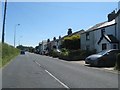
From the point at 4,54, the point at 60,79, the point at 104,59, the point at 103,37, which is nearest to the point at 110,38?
the point at 103,37

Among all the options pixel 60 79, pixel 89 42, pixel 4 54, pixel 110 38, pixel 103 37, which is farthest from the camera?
pixel 89 42

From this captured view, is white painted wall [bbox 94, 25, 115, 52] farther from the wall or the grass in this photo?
the grass

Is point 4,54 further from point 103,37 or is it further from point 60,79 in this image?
point 60,79

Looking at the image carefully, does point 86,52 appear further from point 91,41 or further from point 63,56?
point 91,41

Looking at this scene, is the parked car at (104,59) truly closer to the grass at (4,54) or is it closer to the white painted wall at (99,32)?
the grass at (4,54)

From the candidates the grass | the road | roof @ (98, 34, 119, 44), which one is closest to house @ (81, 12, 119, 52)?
roof @ (98, 34, 119, 44)

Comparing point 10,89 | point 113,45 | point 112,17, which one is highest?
point 112,17

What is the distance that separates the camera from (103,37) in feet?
148

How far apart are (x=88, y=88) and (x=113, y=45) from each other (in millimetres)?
31952

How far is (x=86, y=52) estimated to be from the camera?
1762 inches

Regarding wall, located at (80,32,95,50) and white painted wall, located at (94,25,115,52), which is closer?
white painted wall, located at (94,25,115,52)

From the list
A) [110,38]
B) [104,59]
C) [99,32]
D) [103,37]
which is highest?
[99,32]

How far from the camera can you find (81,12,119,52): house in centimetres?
4297

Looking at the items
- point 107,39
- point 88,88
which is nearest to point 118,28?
point 107,39
